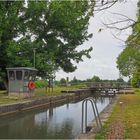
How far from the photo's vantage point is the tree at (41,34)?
1599 inches

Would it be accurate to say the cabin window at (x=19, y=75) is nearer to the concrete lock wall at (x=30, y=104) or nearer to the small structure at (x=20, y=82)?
the small structure at (x=20, y=82)

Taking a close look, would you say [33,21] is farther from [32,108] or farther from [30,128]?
[30,128]

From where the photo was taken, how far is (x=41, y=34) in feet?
148

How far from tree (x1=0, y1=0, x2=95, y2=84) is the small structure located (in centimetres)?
292

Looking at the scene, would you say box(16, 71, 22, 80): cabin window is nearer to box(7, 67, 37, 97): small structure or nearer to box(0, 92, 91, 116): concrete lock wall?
box(7, 67, 37, 97): small structure

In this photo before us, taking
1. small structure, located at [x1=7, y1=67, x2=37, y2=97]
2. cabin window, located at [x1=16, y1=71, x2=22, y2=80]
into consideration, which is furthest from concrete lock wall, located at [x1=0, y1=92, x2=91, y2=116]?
cabin window, located at [x1=16, y1=71, x2=22, y2=80]

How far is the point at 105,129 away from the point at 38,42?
2999cm

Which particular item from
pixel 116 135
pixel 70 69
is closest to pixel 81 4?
pixel 116 135

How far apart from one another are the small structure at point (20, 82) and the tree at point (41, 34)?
292 cm

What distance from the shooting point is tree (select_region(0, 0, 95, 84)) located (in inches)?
1599

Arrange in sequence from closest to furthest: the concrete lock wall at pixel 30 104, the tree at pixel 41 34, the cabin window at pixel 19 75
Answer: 1. the concrete lock wall at pixel 30 104
2. the cabin window at pixel 19 75
3. the tree at pixel 41 34

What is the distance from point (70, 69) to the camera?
49.9 meters

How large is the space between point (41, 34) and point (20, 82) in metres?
9.71

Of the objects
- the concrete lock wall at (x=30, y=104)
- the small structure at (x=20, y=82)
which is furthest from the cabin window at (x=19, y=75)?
the concrete lock wall at (x=30, y=104)
